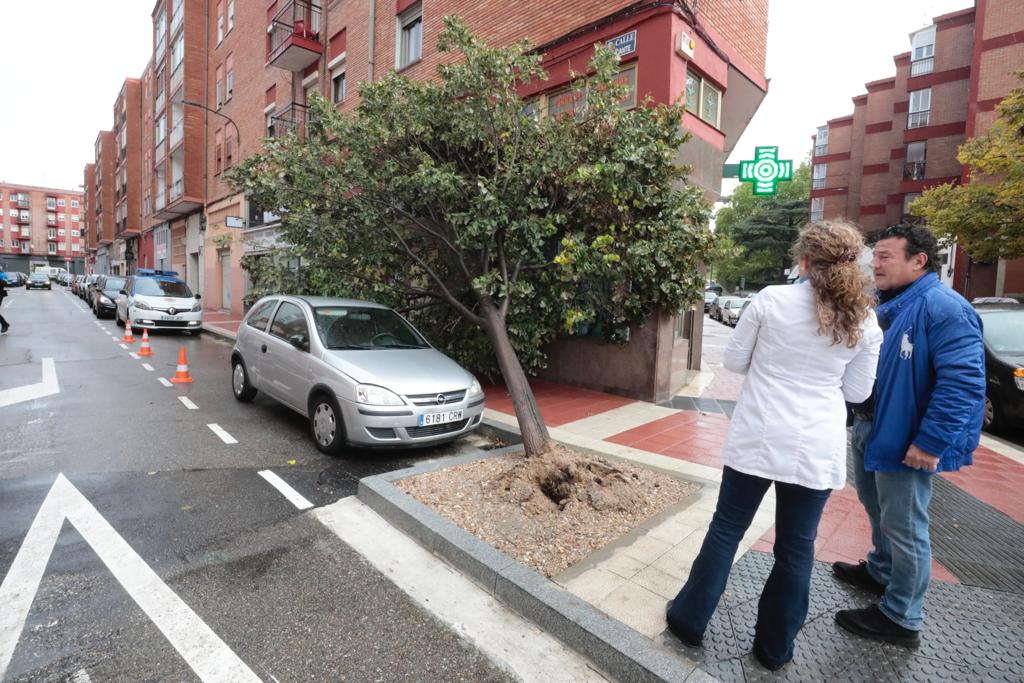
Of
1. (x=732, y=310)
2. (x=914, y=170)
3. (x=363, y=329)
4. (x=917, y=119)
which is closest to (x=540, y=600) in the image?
(x=363, y=329)

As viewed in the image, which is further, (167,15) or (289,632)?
(167,15)

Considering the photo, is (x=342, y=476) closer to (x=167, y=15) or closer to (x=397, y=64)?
(x=397, y=64)

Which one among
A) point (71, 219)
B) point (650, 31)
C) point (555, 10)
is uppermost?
point (71, 219)

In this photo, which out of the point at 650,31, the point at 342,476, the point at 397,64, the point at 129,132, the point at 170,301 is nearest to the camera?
the point at 342,476

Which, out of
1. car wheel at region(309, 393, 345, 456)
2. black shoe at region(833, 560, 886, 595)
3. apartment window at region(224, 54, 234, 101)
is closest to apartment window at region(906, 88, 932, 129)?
apartment window at region(224, 54, 234, 101)

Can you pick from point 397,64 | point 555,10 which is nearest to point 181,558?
point 555,10

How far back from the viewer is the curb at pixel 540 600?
233 centimetres

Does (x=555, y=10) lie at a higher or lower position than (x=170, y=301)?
higher

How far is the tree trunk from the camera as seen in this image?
480 cm

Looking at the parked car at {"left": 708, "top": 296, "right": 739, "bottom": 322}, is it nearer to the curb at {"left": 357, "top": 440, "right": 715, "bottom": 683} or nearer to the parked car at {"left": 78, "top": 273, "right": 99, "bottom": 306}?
the curb at {"left": 357, "top": 440, "right": 715, "bottom": 683}

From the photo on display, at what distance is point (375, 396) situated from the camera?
4953 mm

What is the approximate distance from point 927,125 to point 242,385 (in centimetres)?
3790

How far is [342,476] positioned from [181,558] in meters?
1.62

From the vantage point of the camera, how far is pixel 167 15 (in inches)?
1217
